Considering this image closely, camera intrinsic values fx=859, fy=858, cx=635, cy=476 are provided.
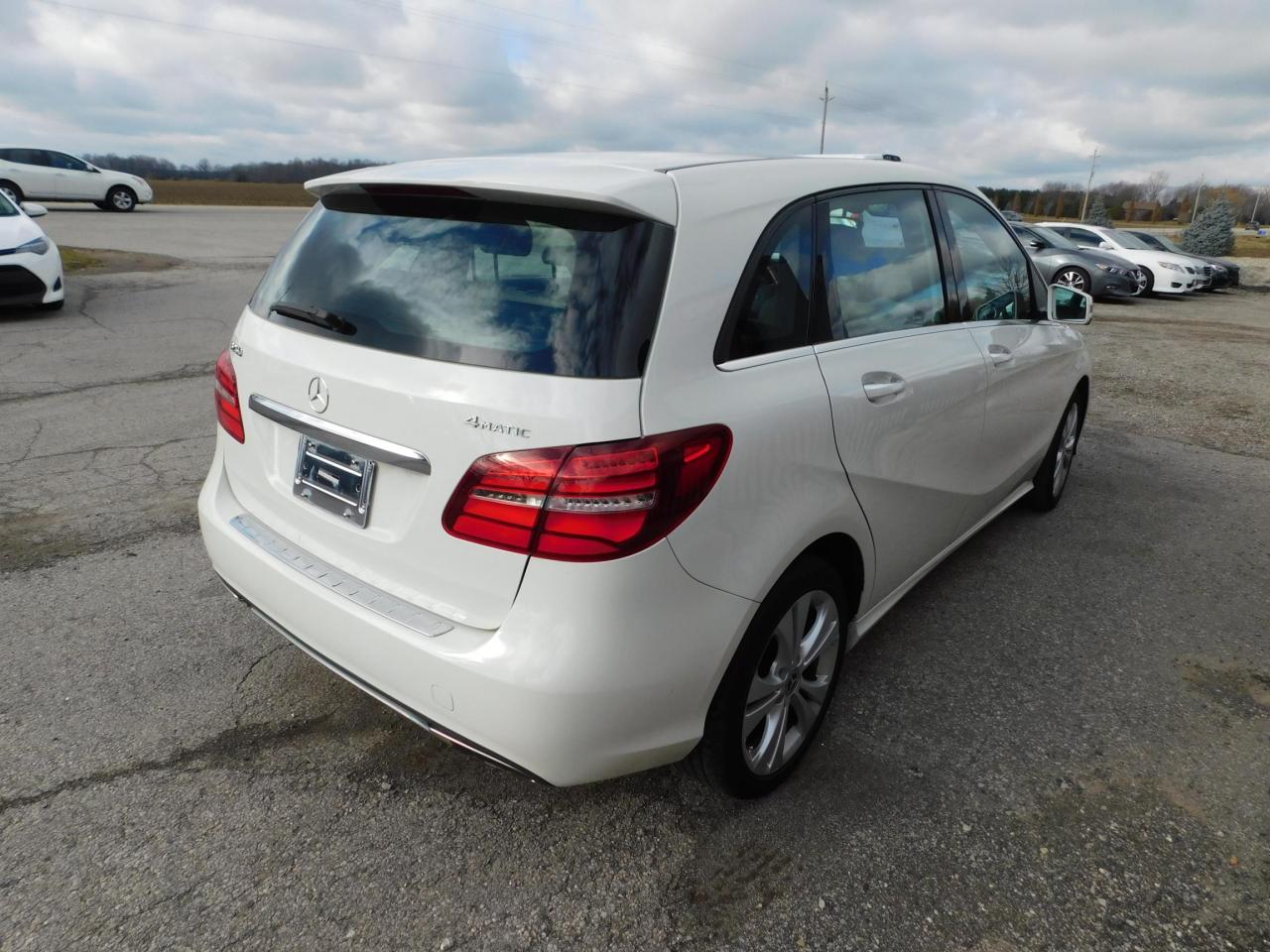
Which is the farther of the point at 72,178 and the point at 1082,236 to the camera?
the point at 72,178

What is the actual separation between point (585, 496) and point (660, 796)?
113 cm

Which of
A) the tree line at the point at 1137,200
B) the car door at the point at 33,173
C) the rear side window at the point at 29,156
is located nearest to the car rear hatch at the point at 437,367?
the car door at the point at 33,173

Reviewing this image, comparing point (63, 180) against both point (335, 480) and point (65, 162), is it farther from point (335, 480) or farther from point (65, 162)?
point (335, 480)

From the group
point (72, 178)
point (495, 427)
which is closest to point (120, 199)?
point (72, 178)

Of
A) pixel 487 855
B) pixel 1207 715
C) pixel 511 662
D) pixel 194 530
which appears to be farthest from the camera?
pixel 194 530

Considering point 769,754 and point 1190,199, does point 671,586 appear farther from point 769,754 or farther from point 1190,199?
point 1190,199

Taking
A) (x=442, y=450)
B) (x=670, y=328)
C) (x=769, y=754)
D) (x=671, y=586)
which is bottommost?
(x=769, y=754)

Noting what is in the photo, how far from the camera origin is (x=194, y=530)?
4.06 m

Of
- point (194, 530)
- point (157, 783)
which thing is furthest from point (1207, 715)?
point (194, 530)

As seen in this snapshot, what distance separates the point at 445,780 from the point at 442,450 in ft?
3.65

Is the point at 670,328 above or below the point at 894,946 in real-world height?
above

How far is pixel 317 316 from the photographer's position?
229 cm

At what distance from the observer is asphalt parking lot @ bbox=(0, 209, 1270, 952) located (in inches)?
81.2

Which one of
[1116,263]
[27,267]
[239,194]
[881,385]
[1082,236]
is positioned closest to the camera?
[881,385]
